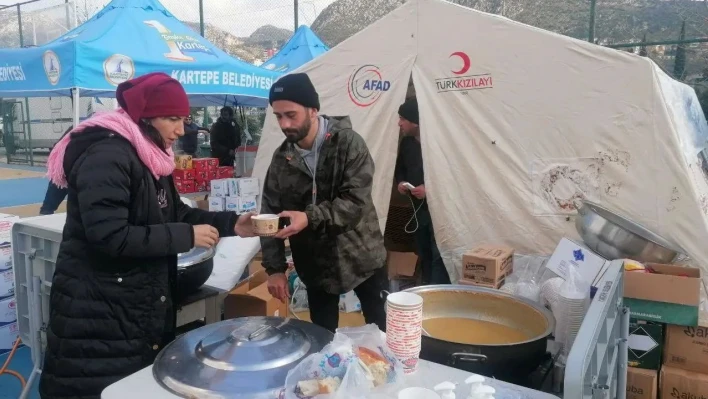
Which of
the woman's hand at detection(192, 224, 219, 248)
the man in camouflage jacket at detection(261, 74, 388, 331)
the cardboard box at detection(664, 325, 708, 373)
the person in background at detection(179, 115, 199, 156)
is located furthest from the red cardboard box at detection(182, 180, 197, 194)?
the cardboard box at detection(664, 325, 708, 373)

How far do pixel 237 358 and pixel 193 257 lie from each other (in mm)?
1387

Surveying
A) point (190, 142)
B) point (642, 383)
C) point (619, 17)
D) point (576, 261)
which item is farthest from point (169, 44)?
point (619, 17)

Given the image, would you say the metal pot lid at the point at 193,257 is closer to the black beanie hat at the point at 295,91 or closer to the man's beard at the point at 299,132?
the man's beard at the point at 299,132

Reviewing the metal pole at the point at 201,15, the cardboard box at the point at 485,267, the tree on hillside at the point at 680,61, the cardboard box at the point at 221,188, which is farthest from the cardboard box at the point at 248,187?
the metal pole at the point at 201,15

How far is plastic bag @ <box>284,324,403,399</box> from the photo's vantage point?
1.21m

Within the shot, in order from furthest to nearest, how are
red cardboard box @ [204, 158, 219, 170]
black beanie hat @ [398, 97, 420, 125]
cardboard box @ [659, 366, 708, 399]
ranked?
red cardboard box @ [204, 158, 219, 170]
black beanie hat @ [398, 97, 420, 125]
cardboard box @ [659, 366, 708, 399]

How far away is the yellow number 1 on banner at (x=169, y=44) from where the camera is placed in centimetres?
615

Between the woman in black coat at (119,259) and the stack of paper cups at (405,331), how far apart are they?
90 cm

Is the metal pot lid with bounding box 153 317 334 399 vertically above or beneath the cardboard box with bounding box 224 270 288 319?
above

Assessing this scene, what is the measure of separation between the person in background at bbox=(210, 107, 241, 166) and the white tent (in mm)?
5475

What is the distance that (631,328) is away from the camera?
2877 mm

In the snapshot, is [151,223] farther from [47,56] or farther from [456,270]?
[47,56]

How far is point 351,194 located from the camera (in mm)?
2607

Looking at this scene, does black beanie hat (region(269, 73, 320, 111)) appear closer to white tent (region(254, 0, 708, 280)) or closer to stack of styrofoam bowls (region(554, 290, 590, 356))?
stack of styrofoam bowls (region(554, 290, 590, 356))
